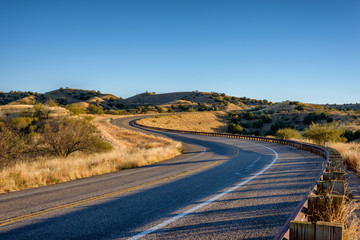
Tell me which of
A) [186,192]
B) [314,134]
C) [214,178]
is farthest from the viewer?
[314,134]

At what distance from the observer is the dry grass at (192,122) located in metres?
Answer: 61.5

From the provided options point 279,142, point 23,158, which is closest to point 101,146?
point 23,158

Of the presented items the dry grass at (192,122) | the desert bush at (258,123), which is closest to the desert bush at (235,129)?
the dry grass at (192,122)

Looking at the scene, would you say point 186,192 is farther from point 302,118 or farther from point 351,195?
point 302,118

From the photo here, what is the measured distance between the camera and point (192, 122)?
68.4m

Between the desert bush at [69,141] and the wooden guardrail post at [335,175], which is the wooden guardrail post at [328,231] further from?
the desert bush at [69,141]

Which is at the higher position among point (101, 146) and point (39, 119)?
point (39, 119)

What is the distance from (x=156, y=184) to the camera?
862 centimetres

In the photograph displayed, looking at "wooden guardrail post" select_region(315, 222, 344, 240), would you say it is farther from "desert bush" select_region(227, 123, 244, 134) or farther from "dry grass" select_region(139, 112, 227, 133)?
"desert bush" select_region(227, 123, 244, 134)

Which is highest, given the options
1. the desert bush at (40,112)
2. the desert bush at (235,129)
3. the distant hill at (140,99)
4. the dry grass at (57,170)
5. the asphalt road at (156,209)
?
the distant hill at (140,99)

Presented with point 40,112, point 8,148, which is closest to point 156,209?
point 8,148

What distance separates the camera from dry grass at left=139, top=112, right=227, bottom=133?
6145 cm

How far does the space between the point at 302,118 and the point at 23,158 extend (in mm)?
63825

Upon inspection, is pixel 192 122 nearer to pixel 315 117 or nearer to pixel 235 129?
pixel 235 129
